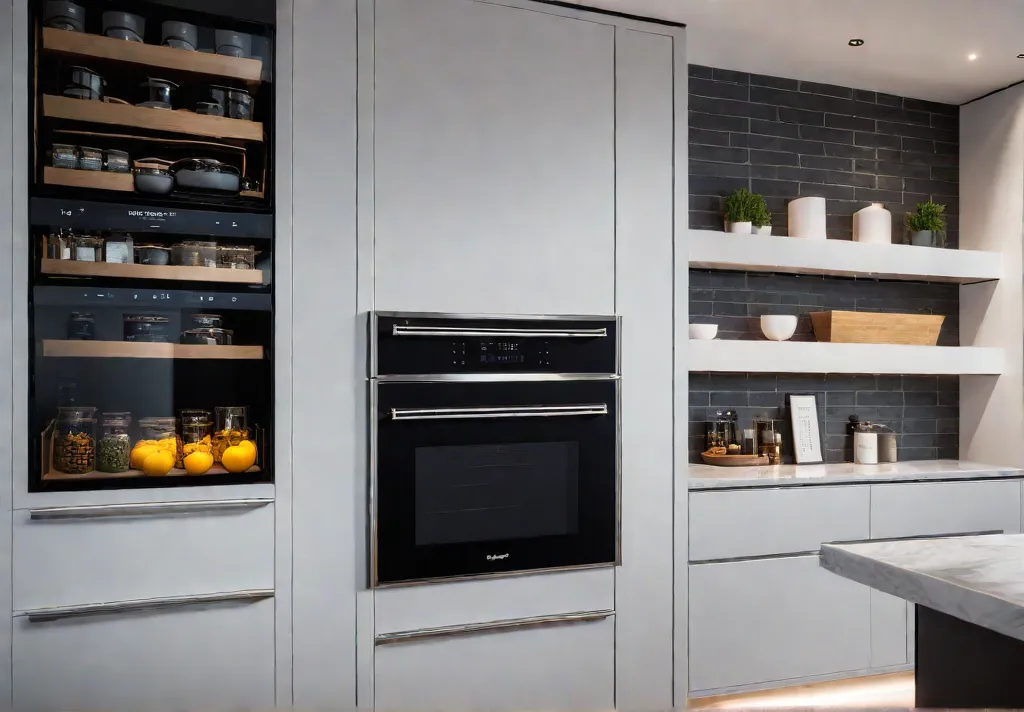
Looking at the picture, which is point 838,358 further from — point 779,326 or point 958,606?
point 958,606

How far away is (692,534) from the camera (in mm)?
2982

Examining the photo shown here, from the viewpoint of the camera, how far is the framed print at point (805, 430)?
141 inches

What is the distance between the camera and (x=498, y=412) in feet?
8.85

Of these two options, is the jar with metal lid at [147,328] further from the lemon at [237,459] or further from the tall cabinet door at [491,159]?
the tall cabinet door at [491,159]

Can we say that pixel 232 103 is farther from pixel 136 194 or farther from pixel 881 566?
pixel 881 566

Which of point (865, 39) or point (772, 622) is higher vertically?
point (865, 39)

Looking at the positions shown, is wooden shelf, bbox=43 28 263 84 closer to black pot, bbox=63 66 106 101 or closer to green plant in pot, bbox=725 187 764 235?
black pot, bbox=63 66 106 101

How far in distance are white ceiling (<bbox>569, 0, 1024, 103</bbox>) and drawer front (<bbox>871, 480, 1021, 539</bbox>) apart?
182 centimetres

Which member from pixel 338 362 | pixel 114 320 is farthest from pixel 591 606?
pixel 114 320

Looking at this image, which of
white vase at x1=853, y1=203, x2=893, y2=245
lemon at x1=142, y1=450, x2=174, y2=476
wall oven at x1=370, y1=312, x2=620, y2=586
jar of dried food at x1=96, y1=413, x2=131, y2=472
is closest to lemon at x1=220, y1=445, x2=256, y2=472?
lemon at x1=142, y1=450, x2=174, y2=476

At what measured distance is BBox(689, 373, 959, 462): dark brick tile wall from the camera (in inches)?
139

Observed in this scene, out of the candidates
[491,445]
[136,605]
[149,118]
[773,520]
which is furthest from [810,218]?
[136,605]

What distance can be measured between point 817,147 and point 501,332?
6.66ft

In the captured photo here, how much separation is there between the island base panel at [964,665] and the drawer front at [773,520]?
1.49 m
